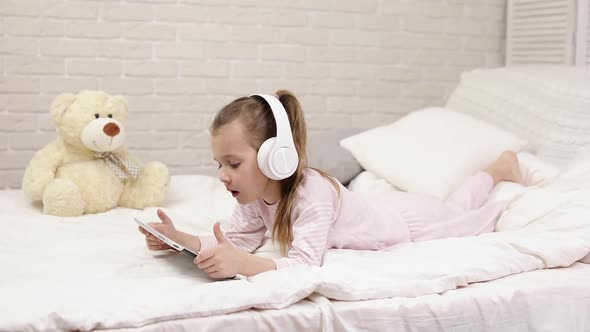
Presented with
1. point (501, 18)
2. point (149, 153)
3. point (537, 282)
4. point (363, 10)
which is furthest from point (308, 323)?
point (501, 18)

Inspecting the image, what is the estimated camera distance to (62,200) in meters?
2.12

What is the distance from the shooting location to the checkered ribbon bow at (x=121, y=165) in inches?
91.5

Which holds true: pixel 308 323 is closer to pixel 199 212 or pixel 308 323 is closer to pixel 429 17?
pixel 199 212

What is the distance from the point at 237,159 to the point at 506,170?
3.25 ft

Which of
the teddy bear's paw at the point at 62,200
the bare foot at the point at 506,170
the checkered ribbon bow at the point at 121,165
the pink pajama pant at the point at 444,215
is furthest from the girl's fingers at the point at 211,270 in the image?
the bare foot at the point at 506,170

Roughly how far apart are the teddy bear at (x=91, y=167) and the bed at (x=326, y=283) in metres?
0.13

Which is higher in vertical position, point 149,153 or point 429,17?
point 429,17

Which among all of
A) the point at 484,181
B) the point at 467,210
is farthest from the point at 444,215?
the point at 484,181

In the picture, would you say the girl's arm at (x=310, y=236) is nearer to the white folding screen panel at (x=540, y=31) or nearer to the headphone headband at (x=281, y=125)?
the headphone headband at (x=281, y=125)

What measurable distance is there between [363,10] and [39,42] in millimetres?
1334

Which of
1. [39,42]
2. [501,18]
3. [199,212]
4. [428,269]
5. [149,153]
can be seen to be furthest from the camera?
[501,18]

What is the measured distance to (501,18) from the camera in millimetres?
3451

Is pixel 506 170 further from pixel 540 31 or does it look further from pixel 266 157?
pixel 540 31

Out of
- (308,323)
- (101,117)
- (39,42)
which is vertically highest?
(39,42)
